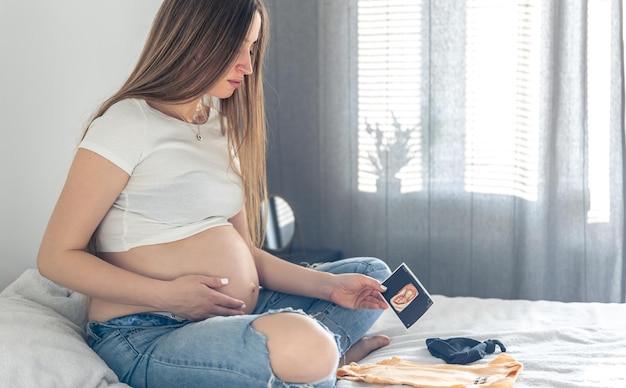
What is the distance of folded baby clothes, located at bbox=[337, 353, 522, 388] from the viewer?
62.2 inches

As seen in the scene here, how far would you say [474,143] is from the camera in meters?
2.99

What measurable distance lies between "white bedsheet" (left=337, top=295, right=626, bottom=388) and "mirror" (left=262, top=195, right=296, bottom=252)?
3.16 ft

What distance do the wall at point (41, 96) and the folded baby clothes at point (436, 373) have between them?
2.73 feet

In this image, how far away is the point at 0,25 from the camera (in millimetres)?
1836

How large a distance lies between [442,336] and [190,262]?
614 millimetres

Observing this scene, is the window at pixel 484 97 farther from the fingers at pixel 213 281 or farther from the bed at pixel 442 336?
the fingers at pixel 213 281

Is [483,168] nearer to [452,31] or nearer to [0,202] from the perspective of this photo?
[452,31]

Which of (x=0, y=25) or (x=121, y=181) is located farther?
(x=0, y=25)

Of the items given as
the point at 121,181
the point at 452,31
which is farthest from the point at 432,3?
the point at 121,181

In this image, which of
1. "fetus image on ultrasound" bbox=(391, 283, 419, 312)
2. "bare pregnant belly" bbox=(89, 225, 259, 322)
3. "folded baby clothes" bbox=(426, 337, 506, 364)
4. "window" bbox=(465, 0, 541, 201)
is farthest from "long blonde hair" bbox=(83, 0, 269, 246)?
"window" bbox=(465, 0, 541, 201)

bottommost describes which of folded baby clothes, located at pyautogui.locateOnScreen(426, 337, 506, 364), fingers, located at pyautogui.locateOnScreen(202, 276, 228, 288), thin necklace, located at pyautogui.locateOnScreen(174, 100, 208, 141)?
folded baby clothes, located at pyautogui.locateOnScreen(426, 337, 506, 364)

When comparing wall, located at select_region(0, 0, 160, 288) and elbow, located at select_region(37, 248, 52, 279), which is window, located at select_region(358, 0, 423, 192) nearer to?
wall, located at select_region(0, 0, 160, 288)

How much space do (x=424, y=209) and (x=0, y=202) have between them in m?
1.64

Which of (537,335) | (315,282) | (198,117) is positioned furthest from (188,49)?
(537,335)
